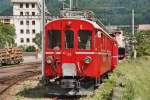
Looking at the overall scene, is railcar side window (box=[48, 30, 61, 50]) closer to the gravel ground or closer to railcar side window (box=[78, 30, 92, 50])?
railcar side window (box=[78, 30, 92, 50])

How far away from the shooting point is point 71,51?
18922mm

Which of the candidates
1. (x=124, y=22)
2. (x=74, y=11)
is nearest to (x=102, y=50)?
(x=74, y=11)

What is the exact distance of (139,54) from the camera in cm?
6047

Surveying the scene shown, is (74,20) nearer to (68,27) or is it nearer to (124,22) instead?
(68,27)

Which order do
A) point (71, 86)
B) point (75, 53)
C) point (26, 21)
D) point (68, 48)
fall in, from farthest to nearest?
point (26, 21) < point (68, 48) < point (75, 53) < point (71, 86)

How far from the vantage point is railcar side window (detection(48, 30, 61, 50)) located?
19.1 metres

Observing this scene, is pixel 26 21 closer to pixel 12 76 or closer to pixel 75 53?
pixel 12 76

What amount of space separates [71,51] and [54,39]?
32.4 inches

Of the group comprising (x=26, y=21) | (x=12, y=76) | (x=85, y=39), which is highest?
(x=26, y=21)

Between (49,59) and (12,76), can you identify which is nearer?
(49,59)

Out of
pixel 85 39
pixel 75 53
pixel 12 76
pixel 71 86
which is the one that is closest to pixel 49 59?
pixel 75 53

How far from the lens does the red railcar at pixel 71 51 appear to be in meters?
18.8

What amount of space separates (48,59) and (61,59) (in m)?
0.48

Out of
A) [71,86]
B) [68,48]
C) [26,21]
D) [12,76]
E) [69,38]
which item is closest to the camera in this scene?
[71,86]
